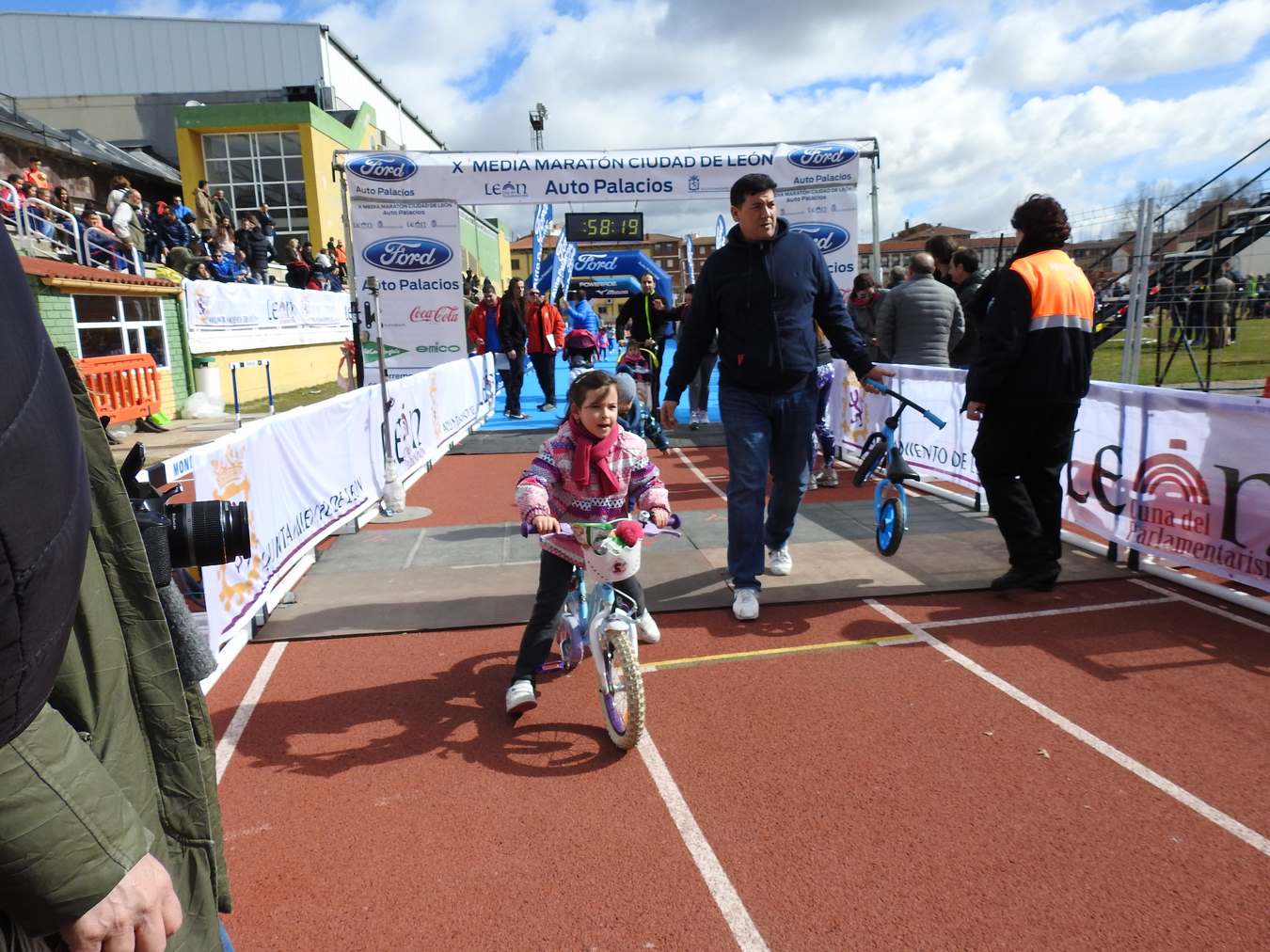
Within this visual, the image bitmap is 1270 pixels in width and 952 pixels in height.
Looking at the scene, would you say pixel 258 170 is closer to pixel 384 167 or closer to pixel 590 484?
pixel 384 167

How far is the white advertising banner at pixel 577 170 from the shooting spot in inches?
496

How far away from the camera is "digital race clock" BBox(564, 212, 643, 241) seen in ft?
84.8

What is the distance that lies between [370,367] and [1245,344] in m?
20.9

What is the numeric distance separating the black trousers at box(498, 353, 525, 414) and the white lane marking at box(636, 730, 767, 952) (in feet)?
40.9

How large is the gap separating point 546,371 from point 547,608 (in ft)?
41.0

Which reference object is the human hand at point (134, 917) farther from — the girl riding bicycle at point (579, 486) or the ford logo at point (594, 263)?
the ford logo at point (594, 263)

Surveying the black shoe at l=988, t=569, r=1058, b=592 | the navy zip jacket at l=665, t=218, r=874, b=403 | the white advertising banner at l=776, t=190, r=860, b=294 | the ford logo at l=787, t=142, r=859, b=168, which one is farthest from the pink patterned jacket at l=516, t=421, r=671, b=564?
the ford logo at l=787, t=142, r=859, b=168

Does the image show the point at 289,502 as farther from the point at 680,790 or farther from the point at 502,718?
the point at 680,790

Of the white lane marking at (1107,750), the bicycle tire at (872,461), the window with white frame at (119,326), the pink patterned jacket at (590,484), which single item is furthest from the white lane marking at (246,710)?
the window with white frame at (119,326)

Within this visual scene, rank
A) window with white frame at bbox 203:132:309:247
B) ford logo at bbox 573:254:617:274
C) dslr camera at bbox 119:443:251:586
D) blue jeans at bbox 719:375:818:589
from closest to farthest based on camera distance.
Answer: dslr camera at bbox 119:443:251:586 → blue jeans at bbox 719:375:818:589 → window with white frame at bbox 203:132:309:247 → ford logo at bbox 573:254:617:274

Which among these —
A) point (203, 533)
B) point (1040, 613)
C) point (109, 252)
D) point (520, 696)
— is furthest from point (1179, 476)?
point (109, 252)

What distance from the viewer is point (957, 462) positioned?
26.2ft

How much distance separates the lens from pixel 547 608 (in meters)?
3.98

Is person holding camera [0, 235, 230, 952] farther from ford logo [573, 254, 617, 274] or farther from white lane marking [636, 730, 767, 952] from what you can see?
ford logo [573, 254, 617, 274]
